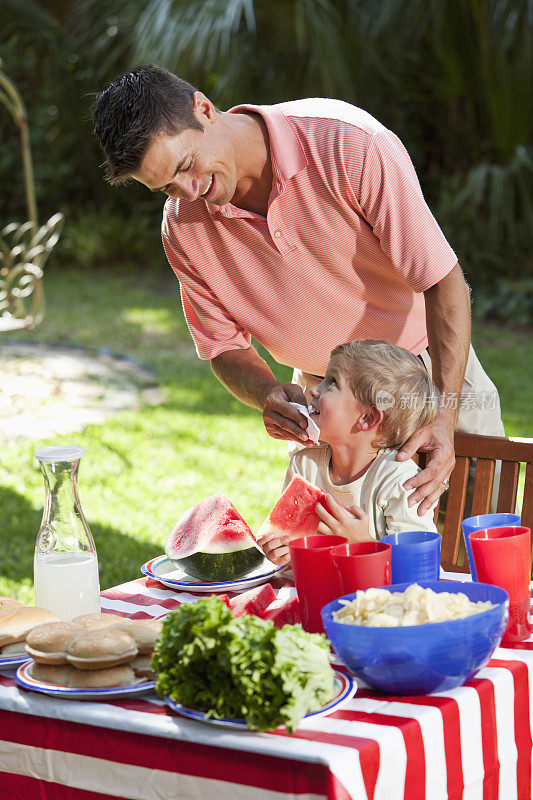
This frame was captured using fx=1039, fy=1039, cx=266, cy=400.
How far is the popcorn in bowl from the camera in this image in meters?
1.70

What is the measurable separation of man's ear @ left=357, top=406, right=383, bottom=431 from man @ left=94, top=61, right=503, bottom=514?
3.4 inches

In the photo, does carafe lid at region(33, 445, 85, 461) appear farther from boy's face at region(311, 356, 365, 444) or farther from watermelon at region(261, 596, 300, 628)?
boy's face at region(311, 356, 365, 444)

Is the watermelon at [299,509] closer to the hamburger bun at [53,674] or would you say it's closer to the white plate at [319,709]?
the white plate at [319,709]

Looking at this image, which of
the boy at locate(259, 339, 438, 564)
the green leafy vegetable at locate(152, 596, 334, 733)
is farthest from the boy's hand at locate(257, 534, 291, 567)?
the green leafy vegetable at locate(152, 596, 334, 733)

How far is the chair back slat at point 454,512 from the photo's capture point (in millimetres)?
3018

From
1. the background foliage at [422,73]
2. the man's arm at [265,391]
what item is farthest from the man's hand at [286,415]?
the background foliage at [422,73]

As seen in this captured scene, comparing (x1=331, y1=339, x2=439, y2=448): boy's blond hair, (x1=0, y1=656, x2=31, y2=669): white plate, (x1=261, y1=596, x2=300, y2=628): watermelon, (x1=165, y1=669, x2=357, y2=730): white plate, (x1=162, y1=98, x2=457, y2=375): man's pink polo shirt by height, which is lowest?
(x1=0, y1=656, x2=31, y2=669): white plate

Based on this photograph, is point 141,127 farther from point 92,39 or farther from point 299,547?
point 92,39

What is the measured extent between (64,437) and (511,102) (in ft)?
19.8

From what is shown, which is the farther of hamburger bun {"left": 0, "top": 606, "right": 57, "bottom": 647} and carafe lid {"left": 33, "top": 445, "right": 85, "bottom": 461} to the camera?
carafe lid {"left": 33, "top": 445, "right": 85, "bottom": 461}

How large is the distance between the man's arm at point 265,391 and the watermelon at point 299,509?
0.26m

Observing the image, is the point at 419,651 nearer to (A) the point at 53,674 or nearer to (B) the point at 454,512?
(A) the point at 53,674

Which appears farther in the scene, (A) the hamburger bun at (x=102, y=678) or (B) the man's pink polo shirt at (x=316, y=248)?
(B) the man's pink polo shirt at (x=316, y=248)

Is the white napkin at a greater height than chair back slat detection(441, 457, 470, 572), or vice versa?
the white napkin
